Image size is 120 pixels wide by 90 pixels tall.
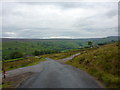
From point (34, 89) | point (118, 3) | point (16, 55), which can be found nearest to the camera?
point (34, 89)

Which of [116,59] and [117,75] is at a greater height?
[116,59]

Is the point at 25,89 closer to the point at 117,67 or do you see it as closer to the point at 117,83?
the point at 117,83

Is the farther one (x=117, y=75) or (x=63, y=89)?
(x=117, y=75)

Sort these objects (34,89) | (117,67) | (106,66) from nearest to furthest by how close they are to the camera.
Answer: (34,89)
(117,67)
(106,66)

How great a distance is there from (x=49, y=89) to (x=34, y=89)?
145 centimetres

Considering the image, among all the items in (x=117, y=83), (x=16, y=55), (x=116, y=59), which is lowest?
(x=16, y=55)

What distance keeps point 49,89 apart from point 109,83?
16.8ft

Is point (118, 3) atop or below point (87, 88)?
atop

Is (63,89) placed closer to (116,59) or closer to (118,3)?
(116,59)

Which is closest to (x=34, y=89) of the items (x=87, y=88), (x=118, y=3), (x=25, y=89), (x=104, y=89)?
(x=25, y=89)

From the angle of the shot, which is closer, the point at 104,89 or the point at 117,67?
the point at 104,89

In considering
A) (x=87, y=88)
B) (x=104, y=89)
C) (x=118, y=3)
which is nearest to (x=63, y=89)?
(x=87, y=88)

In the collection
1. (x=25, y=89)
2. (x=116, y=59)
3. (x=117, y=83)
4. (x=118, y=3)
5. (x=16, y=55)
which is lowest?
(x=16, y=55)

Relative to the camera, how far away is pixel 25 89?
13094 millimetres
